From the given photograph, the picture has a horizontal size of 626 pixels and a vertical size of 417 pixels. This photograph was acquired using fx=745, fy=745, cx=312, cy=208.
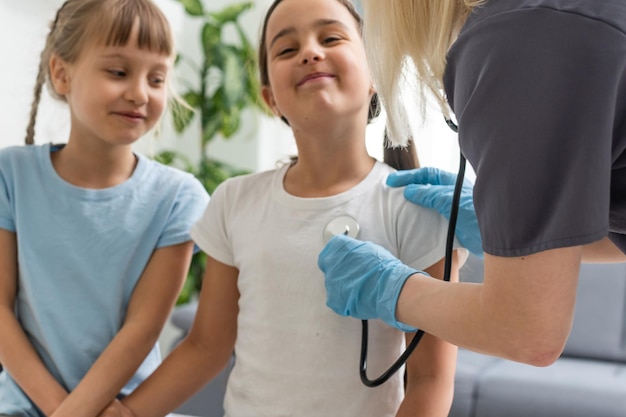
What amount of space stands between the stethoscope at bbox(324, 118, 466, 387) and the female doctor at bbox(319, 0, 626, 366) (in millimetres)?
149

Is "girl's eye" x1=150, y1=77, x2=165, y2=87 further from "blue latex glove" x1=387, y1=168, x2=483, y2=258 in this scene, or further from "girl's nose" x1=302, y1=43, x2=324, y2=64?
"blue latex glove" x1=387, y1=168, x2=483, y2=258

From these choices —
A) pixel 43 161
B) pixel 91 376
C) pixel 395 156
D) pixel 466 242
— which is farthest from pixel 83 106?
pixel 466 242

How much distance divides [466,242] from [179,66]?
2.94 metres

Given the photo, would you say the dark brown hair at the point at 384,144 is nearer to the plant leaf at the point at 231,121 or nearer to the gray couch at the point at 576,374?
the gray couch at the point at 576,374

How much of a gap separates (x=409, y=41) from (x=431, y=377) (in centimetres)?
56

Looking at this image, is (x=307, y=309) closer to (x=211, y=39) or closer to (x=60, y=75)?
(x=60, y=75)

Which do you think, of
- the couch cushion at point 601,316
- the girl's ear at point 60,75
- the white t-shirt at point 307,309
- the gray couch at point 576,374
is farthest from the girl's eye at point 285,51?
the couch cushion at point 601,316

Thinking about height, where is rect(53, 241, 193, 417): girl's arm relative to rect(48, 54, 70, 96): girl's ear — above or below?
below

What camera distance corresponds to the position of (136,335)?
146 centimetres

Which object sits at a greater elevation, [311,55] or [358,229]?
[311,55]

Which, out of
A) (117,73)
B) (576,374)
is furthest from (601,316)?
(117,73)

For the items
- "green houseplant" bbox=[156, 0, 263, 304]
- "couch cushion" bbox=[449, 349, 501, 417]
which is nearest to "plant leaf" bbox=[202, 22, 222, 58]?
"green houseplant" bbox=[156, 0, 263, 304]

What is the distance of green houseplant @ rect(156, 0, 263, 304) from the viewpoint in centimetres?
370

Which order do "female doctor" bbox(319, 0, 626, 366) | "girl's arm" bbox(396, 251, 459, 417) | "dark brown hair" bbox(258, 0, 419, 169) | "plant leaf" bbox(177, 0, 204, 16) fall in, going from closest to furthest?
"female doctor" bbox(319, 0, 626, 366), "girl's arm" bbox(396, 251, 459, 417), "dark brown hair" bbox(258, 0, 419, 169), "plant leaf" bbox(177, 0, 204, 16)
